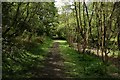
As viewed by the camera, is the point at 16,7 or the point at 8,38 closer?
the point at 8,38

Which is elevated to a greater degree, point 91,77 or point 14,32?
point 14,32

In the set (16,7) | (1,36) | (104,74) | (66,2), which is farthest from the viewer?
(66,2)

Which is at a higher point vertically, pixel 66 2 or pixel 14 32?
pixel 66 2

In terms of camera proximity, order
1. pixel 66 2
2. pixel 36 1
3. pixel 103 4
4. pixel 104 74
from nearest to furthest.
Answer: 1. pixel 104 74
2. pixel 103 4
3. pixel 36 1
4. pixel 66 2

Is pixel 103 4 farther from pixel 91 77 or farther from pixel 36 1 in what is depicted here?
pixel 91 77

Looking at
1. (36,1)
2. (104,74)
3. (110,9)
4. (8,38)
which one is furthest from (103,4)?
(8,38)

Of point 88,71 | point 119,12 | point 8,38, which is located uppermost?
point 119,12

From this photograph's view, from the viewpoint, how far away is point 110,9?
2220 centimetres

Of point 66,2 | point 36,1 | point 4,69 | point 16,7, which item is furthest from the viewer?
point 66,2

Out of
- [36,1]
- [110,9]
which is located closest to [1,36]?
[36,1]

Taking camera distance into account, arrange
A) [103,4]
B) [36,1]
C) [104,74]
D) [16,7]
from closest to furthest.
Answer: [104,74], [16,7], [103,4], [36,1]

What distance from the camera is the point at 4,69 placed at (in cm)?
1430

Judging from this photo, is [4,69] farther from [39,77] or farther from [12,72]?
[39,77]

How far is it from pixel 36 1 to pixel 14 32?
6470 millimetres
